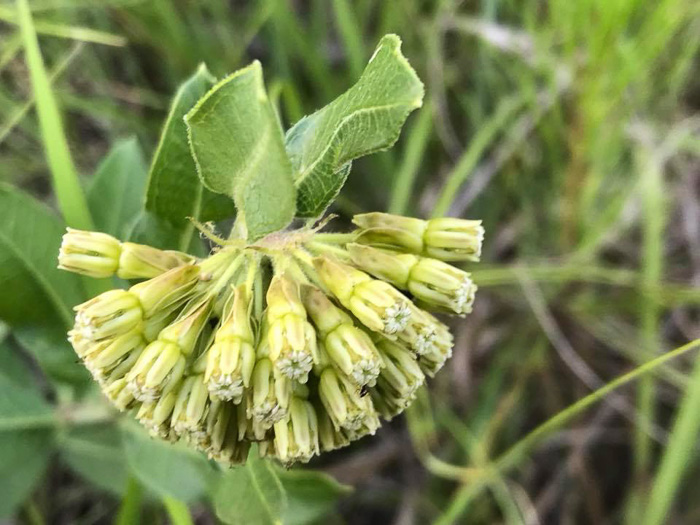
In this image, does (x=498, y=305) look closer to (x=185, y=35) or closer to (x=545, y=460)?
(x=545, y=460)

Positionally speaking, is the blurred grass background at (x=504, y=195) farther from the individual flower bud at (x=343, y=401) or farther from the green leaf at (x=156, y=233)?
the individual flower bud at (x=343, y=401)

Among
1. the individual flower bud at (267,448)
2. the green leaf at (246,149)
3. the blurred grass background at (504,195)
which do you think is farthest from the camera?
the blurred grass background at (504,195)

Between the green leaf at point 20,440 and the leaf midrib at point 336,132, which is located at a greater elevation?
the leaf midrib at point 336,132

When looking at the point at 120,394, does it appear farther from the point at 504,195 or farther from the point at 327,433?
the point at 504,195

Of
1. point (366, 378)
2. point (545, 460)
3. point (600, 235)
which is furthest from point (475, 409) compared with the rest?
point (366, 378)

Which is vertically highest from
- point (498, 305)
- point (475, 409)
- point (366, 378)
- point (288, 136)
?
point (288, 136)

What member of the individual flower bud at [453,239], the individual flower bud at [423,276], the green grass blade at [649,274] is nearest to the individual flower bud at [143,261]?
the individual flower bud at [423,276]

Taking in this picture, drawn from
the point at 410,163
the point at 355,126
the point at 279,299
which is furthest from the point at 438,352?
the point at 410,163
